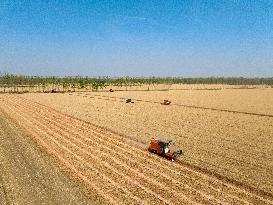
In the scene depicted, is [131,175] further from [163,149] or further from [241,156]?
[241,156]

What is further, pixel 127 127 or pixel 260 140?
pixel 127 127

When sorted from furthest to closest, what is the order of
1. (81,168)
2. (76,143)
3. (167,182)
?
(76,143), (81,168), (167,182)

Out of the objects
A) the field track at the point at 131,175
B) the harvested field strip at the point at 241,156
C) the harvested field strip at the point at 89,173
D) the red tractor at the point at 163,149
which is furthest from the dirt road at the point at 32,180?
the harvested field strip at the point at 241,156

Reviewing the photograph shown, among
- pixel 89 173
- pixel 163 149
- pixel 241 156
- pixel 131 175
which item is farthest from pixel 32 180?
pixel 241 156

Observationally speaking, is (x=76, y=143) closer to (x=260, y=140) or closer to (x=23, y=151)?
(x=23, y=151)

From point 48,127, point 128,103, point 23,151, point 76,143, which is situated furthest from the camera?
point 128,103

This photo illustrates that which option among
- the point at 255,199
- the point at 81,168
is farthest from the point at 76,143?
the point at 255,199

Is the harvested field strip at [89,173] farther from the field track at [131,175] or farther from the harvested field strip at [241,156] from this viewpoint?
the harvested field strip at [241,156]

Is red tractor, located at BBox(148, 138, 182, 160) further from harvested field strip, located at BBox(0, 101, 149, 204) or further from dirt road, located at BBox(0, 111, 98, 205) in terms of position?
dirt road, located at BBox(0, 111, 98, 205)
